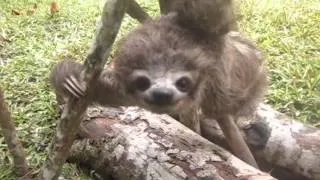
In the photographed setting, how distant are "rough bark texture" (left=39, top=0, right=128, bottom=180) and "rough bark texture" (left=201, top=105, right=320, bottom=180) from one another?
1342mm

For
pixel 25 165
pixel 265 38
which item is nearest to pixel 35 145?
pixel 25 165

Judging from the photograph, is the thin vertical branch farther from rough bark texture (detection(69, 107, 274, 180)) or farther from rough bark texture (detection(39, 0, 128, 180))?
rough bark texture (detection(39, 0, 128, 180))

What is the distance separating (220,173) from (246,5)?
330 centimetres

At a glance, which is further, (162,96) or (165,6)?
(165,6)

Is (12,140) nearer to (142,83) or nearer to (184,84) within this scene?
(142,83)

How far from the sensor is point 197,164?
3250mm

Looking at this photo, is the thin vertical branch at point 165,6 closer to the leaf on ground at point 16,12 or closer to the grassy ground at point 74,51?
the grassy ground at point 74,51

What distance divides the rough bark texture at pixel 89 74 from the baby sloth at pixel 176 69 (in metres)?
0.09

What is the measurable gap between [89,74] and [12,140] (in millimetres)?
1006

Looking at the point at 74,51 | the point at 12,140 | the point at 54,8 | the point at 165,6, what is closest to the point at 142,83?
the point at 165,6

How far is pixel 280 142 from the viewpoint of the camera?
4012 millimetres

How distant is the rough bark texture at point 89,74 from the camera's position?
279 cm

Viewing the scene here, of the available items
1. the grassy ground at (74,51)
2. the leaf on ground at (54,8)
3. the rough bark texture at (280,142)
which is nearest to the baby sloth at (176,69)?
the rough bark texture at (280,142)

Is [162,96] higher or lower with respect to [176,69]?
lower
